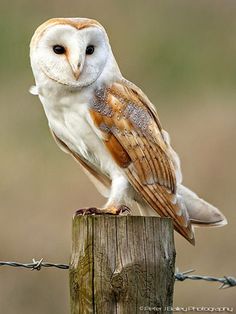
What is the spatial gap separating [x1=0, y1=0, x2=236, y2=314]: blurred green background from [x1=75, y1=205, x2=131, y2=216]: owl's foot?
3358 mm

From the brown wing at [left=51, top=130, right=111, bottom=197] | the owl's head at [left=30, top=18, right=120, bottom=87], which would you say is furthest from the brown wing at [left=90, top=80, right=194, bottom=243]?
the brown wing at [left=51, top=130, right=111, bottom=197]

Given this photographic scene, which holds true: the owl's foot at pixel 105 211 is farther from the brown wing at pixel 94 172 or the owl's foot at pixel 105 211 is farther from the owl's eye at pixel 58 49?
the owl's eye at pixel 58 49

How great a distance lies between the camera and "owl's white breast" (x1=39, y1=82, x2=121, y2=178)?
6.07 meters

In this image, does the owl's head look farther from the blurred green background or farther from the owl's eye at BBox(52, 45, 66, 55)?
the blurred green background

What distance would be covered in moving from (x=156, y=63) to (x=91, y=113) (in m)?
9.41

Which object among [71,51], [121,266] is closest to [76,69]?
[71,51]

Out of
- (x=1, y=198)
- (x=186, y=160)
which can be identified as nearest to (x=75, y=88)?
(x=1, y=198)

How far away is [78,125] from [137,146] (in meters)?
0.30

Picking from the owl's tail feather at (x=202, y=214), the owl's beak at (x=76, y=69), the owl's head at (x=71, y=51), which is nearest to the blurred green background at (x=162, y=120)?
the owl's tail feather at (x=202, y=214)

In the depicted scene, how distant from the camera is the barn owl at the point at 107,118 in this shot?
5.89 metres

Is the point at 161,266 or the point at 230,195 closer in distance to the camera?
the point at 161,266

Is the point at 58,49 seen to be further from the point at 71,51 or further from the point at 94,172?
the point at 94,172

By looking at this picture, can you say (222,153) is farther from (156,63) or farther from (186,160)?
(156,63)

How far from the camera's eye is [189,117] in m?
12.3
